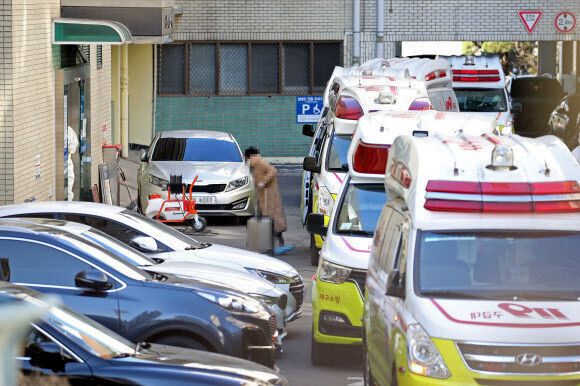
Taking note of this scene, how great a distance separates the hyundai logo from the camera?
21.2 ft

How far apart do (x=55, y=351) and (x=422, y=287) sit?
2.33 m

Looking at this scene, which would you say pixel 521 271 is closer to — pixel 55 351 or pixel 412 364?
pixel 412 364

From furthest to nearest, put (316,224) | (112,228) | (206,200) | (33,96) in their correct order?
(206,200) < (33,96) < (112,228) < (316,224)

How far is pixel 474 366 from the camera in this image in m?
6.44

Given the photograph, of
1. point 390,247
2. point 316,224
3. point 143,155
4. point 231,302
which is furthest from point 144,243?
point 143,155

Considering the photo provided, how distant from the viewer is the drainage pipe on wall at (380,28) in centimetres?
2634

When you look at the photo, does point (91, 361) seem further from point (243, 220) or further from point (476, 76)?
point (476, 76)

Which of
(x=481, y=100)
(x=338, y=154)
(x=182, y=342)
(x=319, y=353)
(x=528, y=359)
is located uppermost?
(x=481, y=100)

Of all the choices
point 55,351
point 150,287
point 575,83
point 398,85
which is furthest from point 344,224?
point 575,83

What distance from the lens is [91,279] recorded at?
26.0 feet

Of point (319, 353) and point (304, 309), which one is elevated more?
point (319, 353)

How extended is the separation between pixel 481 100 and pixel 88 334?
20.5 m

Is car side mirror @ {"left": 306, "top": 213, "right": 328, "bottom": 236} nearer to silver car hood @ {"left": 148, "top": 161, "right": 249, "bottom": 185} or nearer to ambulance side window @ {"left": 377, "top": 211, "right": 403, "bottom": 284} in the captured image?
ambulance side window @ {"left": 377, "top": 211, "right": 403, "bottom": 284}

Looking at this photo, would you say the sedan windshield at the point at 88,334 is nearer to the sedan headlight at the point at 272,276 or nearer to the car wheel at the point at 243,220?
the sedan headlight at the point at 272,276
